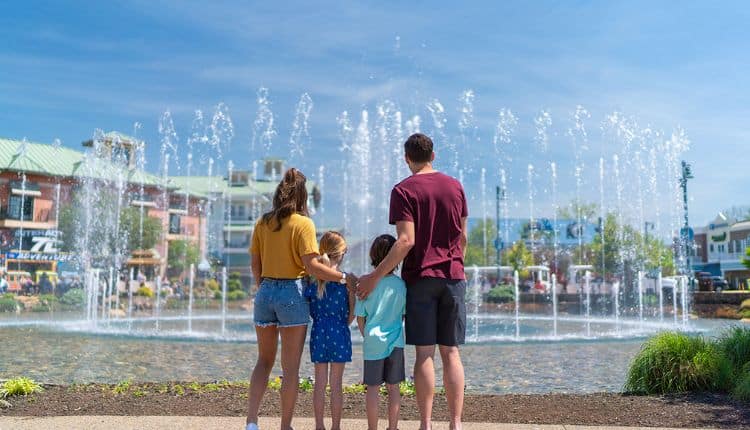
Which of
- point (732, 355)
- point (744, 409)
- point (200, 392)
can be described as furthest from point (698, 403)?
point (200, 392)

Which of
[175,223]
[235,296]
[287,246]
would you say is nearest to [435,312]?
[287,246]

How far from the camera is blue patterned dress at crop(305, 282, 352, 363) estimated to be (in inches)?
174

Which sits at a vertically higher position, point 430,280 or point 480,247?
point 480,247

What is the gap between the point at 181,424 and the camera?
5.03 metres

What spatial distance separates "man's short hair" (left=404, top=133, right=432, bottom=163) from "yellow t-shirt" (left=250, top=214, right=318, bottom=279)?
0.81m

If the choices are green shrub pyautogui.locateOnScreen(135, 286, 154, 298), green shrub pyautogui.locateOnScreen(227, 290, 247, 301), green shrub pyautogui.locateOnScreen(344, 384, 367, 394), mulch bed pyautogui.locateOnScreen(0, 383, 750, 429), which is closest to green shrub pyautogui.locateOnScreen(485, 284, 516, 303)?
green shrub pyautogui.locateOnScreen(227, 290, 247, 301)

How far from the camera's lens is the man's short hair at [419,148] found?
4395 mm

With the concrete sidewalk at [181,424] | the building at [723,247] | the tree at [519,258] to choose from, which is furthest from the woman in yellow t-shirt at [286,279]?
the building at [723,247]

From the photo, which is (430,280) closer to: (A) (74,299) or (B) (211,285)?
(A) (74,299)

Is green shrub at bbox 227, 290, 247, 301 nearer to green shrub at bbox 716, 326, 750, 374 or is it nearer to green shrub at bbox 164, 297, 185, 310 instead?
green shrub at bbox 164, 297, 185, 310

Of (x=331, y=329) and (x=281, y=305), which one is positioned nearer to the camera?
(x=281, y=305)

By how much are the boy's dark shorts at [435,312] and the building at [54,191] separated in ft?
138

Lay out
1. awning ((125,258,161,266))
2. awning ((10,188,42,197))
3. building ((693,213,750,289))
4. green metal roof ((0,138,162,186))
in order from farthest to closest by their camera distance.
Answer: building ((693,213,750,289)), awning ((125,258,161,266)), green metal roof ((0,138,162,186)), awning ((10,188,42,197))

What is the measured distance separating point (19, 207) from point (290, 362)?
49957 millimetres
